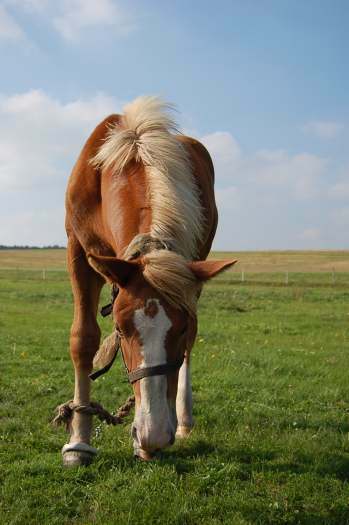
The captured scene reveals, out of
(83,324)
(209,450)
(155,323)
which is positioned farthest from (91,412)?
(155,323)

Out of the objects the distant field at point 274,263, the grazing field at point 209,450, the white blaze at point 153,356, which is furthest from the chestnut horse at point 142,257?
the distant field at point 274,263

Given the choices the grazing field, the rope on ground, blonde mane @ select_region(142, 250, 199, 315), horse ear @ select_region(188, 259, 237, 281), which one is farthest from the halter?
the rope on ground

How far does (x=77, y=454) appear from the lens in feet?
15.3

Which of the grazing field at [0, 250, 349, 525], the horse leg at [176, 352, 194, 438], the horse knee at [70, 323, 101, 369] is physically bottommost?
the grazing field at [0, 250, 349, 525]

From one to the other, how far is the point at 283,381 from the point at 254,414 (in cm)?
179

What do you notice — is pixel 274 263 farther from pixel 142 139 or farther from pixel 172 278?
pixel 172 278

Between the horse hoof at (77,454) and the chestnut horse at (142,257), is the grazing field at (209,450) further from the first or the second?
the chestnut horse at (142,257)

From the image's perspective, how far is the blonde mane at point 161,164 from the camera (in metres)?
3.84

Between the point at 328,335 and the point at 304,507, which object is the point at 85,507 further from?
the point at 328,335

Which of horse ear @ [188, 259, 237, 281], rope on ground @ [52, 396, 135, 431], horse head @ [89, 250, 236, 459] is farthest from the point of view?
rope on ground @ [52, 396, 135, 431]

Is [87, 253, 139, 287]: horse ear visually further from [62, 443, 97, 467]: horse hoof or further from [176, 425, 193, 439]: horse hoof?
[176, 425, 193, 439]: horse hoof

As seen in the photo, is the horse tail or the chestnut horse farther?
the horse tail

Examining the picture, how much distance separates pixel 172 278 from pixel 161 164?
4.80ft

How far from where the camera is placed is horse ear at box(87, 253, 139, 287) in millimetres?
3379
